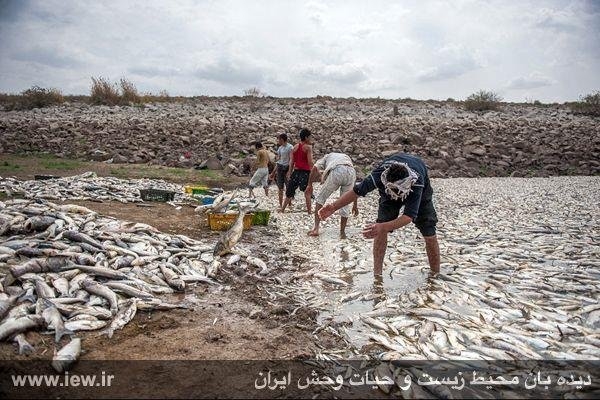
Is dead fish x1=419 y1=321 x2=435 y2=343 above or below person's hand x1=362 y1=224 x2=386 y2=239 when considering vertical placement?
below

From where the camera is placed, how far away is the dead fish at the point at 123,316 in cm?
406

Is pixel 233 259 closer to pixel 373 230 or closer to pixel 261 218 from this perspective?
pixel 373 230

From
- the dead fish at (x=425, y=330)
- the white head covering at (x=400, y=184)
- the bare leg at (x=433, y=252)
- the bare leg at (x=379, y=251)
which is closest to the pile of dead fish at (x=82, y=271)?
the bare leg at (x=379, y=251)

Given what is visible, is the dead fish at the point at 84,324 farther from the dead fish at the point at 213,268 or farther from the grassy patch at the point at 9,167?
the grassy patch at the point at 9,167

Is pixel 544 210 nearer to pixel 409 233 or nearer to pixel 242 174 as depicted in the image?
pixel 409 233

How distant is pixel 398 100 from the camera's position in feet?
114

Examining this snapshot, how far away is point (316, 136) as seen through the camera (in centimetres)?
2205

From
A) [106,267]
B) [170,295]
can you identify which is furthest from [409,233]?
[106,267]

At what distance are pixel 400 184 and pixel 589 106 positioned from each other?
3292cm

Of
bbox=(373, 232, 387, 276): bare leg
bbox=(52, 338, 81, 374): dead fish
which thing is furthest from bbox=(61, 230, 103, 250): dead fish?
bbox=(373, 232, 387, 276): bare leg

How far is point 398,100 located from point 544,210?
84.7 feet

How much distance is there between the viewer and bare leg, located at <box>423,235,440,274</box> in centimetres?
573

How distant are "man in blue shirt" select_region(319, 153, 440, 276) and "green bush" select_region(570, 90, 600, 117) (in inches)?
1224

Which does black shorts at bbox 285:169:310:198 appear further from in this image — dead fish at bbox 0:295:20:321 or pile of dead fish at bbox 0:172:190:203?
dead fish at bbox 0:295:20:321
